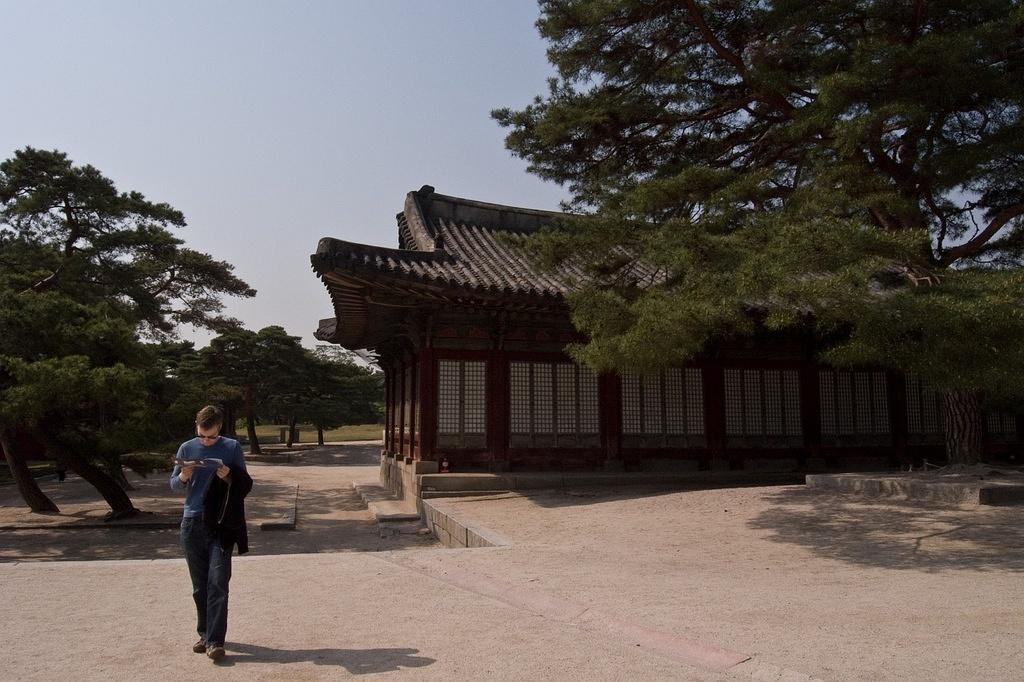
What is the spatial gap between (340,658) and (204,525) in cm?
112

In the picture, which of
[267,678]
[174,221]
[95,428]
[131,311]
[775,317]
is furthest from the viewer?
[174,221]

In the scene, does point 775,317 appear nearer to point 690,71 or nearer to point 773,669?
point 773,669

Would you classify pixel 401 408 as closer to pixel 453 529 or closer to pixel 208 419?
pixel 453 529

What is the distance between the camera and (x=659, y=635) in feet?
13.8

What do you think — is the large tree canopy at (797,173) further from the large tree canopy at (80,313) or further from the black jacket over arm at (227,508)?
the large tree canopy at (80,313)

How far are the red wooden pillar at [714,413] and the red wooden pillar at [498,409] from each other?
402 centimetres

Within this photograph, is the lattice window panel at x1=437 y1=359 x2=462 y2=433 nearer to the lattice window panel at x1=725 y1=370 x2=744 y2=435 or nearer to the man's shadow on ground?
the lattice window panel at x1=725 y1=370 x2=744 y2=435

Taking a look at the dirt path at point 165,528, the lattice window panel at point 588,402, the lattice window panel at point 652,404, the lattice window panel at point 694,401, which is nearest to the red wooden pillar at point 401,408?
the dirt path at point 165,528

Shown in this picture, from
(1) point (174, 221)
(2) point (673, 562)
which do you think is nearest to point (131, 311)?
(1) point (174, 221)

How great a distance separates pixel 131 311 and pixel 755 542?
58.2ft

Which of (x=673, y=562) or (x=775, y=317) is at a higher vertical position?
(x=775, y=317)

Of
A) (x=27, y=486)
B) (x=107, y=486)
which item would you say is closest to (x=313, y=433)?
(x=27, y=486)

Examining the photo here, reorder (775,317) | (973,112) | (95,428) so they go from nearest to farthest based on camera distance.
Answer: (775,317), (973,112), (95,428)

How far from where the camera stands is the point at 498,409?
41.4 ft
